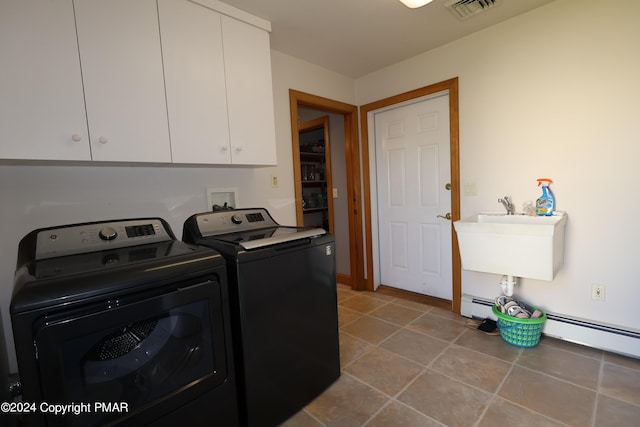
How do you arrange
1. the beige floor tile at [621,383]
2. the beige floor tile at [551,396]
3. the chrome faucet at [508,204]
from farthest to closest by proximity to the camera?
the chrome faucet at [508,204], the beige floor tile at [621,383], the beige floor tile at [551,396]

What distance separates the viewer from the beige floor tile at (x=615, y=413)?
1386 mm

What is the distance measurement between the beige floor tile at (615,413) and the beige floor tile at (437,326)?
0.85 metres

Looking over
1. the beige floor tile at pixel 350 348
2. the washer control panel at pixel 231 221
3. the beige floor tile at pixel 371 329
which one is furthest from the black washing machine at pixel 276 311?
the beige floor tile at pixel 371 329

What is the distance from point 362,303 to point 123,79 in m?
2.58

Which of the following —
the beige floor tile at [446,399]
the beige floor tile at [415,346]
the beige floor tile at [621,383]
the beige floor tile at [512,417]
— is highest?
the beige floor tile at [621,383]

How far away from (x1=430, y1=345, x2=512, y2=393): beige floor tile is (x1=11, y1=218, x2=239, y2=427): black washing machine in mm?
1307

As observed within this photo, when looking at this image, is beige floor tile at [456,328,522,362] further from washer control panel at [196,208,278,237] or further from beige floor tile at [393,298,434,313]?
washer control panel at [196,208,278,237]

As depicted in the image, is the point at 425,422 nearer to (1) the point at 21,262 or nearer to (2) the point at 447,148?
(1) the point at 21,262

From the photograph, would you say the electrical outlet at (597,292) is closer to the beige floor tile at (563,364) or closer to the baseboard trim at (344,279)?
the beige floor tile at (563,364)

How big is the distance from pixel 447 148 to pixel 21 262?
2.83m

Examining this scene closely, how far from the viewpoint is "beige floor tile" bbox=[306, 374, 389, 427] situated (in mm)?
1507

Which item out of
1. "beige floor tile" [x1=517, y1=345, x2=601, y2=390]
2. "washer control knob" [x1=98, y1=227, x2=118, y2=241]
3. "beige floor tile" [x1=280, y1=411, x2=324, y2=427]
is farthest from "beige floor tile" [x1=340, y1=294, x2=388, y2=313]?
"washer control knob" [x1=98, y1=227, x2=118, y2=241]

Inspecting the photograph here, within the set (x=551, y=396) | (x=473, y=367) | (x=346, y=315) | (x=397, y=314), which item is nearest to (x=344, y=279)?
(x=346, y=315)

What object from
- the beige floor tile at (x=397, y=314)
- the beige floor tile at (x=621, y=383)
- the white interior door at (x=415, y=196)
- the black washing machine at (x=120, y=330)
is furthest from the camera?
the white interior door at (x=415, y=196)
